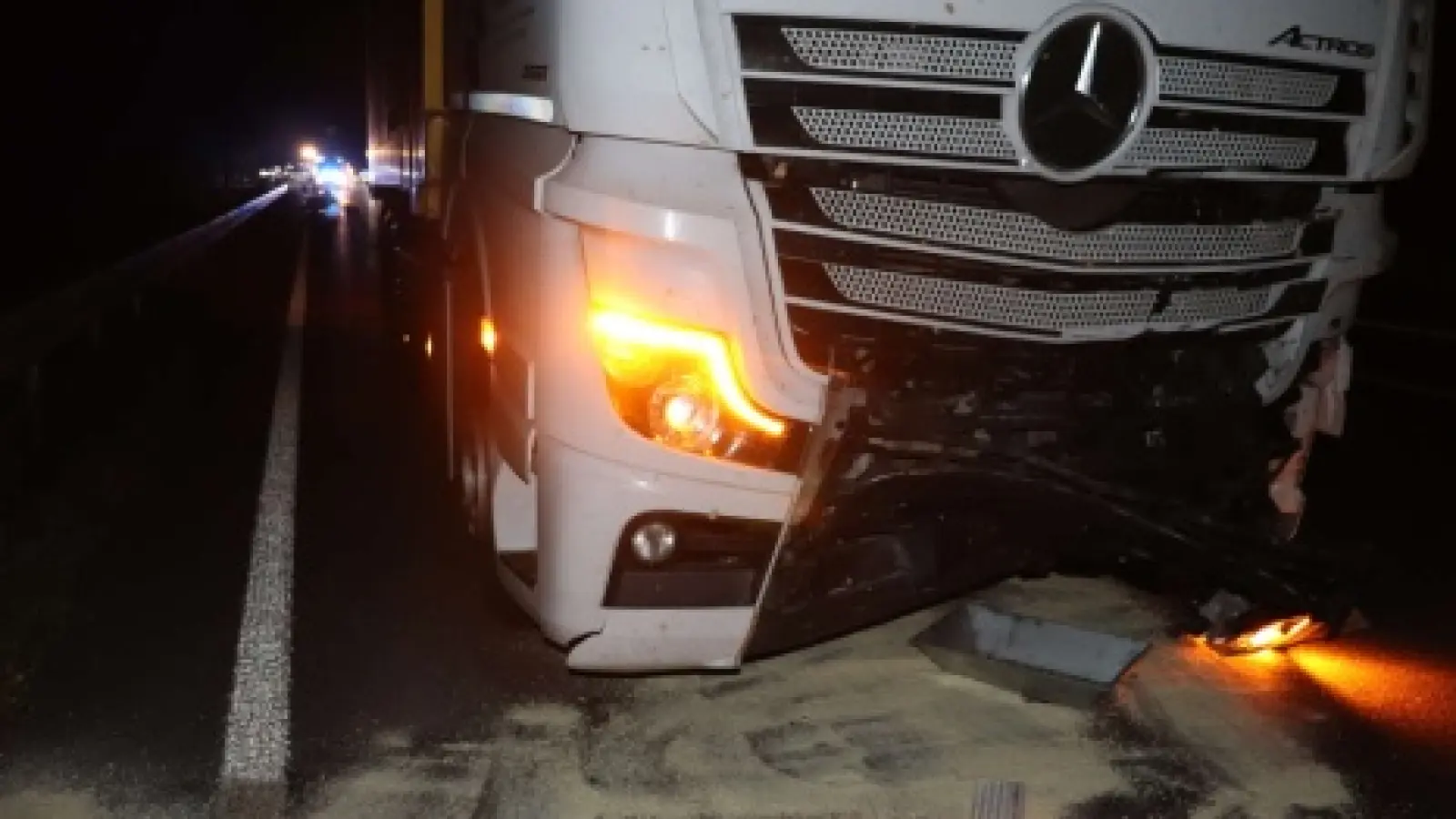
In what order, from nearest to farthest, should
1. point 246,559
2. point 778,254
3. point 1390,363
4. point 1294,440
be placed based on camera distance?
point 778,254
point 1294,440
point 246,559
point 1390,363

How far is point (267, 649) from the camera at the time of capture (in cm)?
494

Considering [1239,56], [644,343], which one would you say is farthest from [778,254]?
[1239,56]

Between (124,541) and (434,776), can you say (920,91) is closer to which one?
(434,776)

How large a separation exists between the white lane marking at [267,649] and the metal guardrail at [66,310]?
5.45ft

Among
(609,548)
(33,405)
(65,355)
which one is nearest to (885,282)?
(609,548)

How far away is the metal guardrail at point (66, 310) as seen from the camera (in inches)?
336

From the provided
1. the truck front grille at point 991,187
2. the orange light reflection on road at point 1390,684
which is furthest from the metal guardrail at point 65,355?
the orange light reflection on road at point 1390,684

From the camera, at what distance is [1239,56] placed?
12.3ft

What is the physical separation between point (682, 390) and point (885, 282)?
0.61 m

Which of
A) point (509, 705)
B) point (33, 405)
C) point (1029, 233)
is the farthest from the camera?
point (33, 405)

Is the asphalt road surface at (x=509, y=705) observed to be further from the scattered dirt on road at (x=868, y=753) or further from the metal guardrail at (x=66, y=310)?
the metal guardrail at (x=66, y=310)

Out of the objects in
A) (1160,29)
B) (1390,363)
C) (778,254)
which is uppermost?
(1160,29)

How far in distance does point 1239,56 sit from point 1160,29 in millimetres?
332

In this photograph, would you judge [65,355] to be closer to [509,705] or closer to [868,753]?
[509,705]
